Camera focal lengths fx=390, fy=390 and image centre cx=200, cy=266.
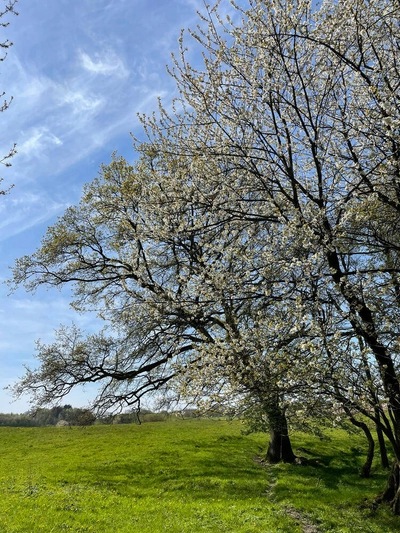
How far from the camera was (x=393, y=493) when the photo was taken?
1136 cm

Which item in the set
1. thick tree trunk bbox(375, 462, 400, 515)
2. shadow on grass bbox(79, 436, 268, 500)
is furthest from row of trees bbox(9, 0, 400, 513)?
shadow on grass bbox(79, 436, 268, 500)

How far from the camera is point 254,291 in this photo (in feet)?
30.6

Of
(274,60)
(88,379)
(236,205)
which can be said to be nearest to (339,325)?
(236,205)

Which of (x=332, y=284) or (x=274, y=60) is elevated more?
(x=274, y=60)

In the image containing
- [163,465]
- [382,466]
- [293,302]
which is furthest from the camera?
[163,465]

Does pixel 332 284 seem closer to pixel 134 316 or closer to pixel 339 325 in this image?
pixel 339 325

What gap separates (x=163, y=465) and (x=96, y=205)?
1422 centimetres

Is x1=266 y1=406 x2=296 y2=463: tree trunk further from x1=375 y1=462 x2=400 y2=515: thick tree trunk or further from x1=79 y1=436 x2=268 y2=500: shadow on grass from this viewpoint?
x1=375 y1=462 x2=400 y2=515: thick tree trunk

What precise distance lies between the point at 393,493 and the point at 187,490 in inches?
313

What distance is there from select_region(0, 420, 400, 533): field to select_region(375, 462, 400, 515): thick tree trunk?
0.35m

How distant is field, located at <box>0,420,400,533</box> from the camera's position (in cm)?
1090

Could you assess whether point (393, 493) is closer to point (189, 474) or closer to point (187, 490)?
point (187, 490)

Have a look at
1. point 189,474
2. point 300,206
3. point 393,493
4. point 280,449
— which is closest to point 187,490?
point 189,474

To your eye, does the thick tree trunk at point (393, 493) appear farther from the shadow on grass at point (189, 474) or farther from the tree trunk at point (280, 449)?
the tree trunk at point (280, 449)
